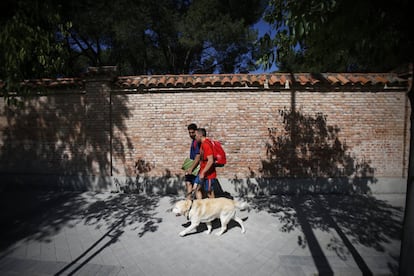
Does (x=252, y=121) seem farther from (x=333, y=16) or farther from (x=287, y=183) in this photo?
(x=333, y=16)

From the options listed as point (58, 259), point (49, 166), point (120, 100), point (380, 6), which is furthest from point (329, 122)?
point (49, 166)

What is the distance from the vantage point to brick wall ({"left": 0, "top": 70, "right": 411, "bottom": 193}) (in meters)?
6.43

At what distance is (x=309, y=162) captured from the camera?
259 inches

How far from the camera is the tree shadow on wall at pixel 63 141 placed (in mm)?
6676

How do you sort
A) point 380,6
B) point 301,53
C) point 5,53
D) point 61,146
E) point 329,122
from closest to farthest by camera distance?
point 380,6 → point 5,53 → point 301,53 → point 329,122 → point 61,146

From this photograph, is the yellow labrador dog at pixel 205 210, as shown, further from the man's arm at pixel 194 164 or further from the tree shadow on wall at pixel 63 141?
the tree shadow on wall at pixel 63 141

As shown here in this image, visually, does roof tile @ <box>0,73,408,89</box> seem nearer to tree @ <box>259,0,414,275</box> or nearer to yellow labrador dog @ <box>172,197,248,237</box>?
tree @ <box>259,0,414,275</box>

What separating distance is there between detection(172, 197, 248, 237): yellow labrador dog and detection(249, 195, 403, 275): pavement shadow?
1287 millimetres

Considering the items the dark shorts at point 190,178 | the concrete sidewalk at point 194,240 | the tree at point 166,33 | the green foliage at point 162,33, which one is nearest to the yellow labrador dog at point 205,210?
the concrete sidewalk at point 194,240

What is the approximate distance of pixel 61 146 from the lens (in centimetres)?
691

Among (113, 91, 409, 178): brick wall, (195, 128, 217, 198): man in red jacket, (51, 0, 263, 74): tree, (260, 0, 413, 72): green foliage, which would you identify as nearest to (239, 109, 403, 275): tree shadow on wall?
(113, 91, 409, 178): brick wall

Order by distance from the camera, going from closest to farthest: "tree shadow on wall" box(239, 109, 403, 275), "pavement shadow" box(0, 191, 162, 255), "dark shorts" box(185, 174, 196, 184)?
"pavement shadow" box(0, 191, 162, 255)
"dark shorts" box(185, 174, 196, 184)
"tree shadow on wall" box(239, 109, 403, 275)

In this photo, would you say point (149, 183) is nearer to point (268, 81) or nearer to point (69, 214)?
point (69, 214)

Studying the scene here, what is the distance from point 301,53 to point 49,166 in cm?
825
